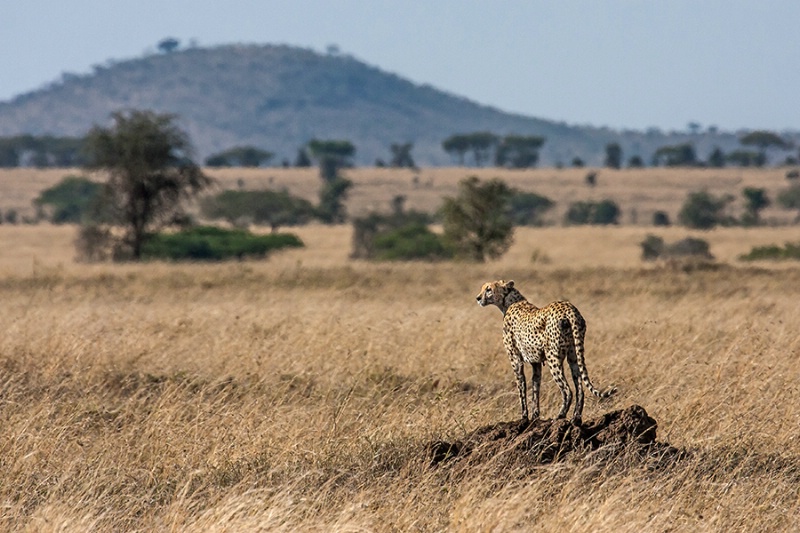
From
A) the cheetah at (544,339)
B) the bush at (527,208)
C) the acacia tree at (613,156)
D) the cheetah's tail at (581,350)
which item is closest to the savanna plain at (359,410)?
the cheetah's tail at (581,350)

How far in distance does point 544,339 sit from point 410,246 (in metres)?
36.6

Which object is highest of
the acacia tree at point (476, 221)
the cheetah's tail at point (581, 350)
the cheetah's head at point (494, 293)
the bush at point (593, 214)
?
the cheetah's head at point (494, 293)

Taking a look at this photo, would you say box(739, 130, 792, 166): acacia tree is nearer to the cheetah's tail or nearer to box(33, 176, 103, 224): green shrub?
box(33, 176, 103, 224): green shrub

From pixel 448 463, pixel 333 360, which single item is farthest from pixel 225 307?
pixel 448 463

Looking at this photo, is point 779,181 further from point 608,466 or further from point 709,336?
point 608,466

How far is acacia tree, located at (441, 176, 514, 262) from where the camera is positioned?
35.9 meters

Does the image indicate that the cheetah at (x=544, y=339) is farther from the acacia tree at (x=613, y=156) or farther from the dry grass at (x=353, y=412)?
the acacia tree at (x=613, y=156)

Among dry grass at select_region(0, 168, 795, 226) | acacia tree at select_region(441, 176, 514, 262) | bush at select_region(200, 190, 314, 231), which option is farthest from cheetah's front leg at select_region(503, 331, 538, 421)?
dry grass at select_region(0, 168, 795, 226)

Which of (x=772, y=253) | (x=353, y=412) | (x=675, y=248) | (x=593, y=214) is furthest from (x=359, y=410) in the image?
(x=593, y=214)

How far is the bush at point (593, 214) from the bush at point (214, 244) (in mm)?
31111

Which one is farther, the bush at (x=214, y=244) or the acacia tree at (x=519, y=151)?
the acacia tree at (x=519, y=151)

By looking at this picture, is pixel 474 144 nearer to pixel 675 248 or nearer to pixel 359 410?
pixel 675 248

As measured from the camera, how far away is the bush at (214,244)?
42303 mm

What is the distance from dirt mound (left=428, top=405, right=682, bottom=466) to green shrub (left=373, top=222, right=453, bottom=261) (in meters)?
33.8
